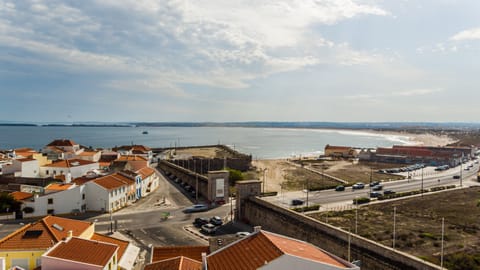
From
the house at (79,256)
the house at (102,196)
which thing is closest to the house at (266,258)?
the house at (79,256)

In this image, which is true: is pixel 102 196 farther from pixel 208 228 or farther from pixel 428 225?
pixel 428 225

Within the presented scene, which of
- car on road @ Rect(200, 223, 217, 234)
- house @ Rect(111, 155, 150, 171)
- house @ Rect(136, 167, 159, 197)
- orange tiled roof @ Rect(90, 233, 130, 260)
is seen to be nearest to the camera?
orange tiled roof @ Rect(90, 233, 130, 260)

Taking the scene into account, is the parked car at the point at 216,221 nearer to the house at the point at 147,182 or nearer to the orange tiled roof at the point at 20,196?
the house at the point at 147,182

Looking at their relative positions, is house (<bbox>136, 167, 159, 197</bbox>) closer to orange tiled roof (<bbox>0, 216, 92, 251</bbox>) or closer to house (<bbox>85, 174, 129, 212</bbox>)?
house (<bbox>85, 174, 129, 212</bbox>)

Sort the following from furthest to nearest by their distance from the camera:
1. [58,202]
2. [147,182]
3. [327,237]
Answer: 1. [147,182]
2. [58,202]
3. [327,237]

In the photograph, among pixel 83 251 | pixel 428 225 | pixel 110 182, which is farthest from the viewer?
pixel 110 182

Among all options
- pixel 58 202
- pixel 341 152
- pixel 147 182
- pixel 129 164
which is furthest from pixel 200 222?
pixel 341 152

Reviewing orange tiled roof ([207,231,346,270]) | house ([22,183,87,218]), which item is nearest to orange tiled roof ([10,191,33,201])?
house ([22,183,87,218])
